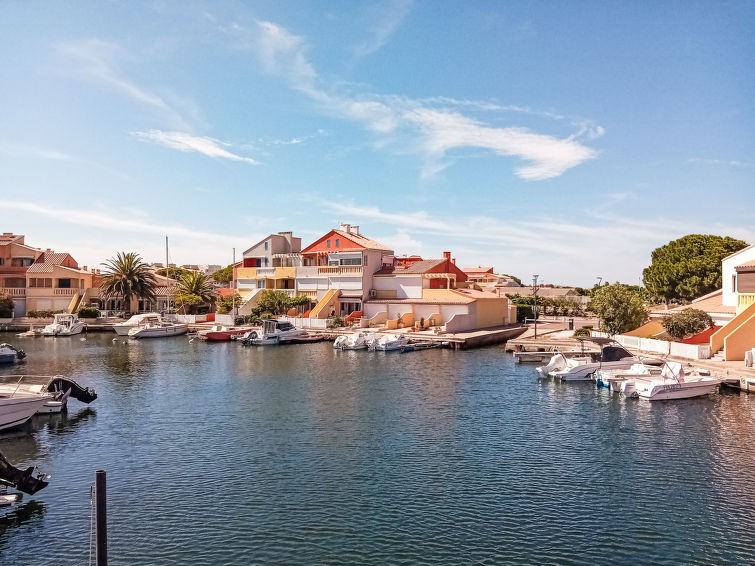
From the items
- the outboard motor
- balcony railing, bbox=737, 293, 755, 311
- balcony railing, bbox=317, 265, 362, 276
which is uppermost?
balcony railing, bbox=317, 265, 362, 276

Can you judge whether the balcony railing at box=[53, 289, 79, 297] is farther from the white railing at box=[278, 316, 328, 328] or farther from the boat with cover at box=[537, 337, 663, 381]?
the boat with cover at box=[537, 337, 663, 381]

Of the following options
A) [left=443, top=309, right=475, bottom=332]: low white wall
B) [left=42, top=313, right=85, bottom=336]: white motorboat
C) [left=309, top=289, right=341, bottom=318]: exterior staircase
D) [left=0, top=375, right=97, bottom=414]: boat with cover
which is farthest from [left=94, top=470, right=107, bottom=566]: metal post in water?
[left=42, top=313, right=85, bottom=336]: white motorboat

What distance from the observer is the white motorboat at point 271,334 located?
60.8 metres

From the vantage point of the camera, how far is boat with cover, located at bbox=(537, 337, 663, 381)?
1551 inches

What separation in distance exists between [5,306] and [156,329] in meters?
27.9

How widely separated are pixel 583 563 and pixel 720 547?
401 centimetres

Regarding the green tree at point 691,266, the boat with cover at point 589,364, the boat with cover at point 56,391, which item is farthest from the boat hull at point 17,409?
the green tree at point 691,266

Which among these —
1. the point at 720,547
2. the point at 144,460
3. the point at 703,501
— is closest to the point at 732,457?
the point at 703,501

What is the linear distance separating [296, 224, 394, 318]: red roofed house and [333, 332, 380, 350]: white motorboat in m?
13.9

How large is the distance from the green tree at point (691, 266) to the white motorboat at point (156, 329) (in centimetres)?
6268

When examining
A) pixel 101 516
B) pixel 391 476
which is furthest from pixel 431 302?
pixel 101 516

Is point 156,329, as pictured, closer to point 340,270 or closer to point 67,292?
point 340,270

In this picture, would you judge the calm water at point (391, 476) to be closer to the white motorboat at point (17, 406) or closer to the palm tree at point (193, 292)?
the white motorboat at point (17, 406)

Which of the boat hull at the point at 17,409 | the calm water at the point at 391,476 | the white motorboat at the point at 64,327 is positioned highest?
the white motorboat at the point at 64,327
